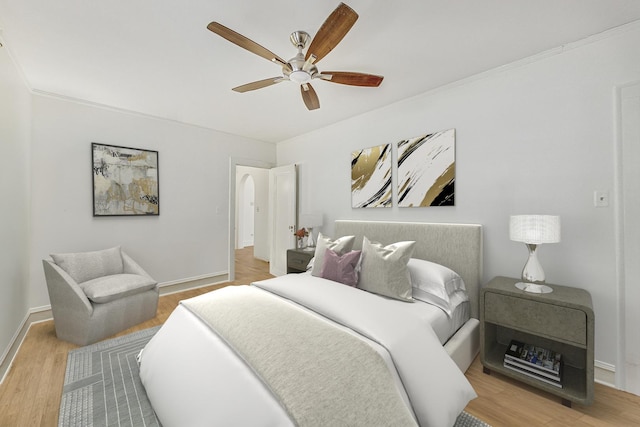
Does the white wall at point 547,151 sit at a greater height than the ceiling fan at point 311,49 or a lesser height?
lesser

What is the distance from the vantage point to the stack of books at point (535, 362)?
1.82m

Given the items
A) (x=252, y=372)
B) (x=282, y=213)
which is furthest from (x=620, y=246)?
Result: (x=282, y=213)

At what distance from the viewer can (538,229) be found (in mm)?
1887

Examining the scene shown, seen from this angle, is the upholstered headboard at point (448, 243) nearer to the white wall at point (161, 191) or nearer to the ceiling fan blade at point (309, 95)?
the ceiling fan blade at point (309, 95)

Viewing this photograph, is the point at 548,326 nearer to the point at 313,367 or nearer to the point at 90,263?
the point at 313,367

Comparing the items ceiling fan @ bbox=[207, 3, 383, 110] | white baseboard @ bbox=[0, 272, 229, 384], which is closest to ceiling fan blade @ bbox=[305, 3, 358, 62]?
ceiling fan @ bbox=[207, 3, 383, 110]

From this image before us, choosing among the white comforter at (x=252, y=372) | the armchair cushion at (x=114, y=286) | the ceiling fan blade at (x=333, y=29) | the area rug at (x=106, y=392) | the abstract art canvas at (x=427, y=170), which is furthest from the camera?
the abstract art canvas at (x=427, y=170)

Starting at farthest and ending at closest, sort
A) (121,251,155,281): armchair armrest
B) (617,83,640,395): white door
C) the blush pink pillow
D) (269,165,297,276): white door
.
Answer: (269,165,297,276): white door < (121,251,155,281): armchair armrest < the blush pink pillow < (617,83,640,395): white door

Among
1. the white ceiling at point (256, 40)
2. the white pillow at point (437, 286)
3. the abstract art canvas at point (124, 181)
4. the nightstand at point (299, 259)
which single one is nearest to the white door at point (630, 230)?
the white ceiling at point (256, 40)

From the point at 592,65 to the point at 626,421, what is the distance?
92.2 inches

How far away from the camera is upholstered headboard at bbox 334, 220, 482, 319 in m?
2.42

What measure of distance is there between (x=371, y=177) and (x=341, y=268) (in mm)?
1444

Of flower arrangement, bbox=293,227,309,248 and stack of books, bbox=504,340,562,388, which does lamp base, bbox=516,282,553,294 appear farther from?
flower arrangement, bbox=293,227,309,248

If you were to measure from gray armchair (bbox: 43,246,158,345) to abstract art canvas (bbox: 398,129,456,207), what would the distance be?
2.98m
